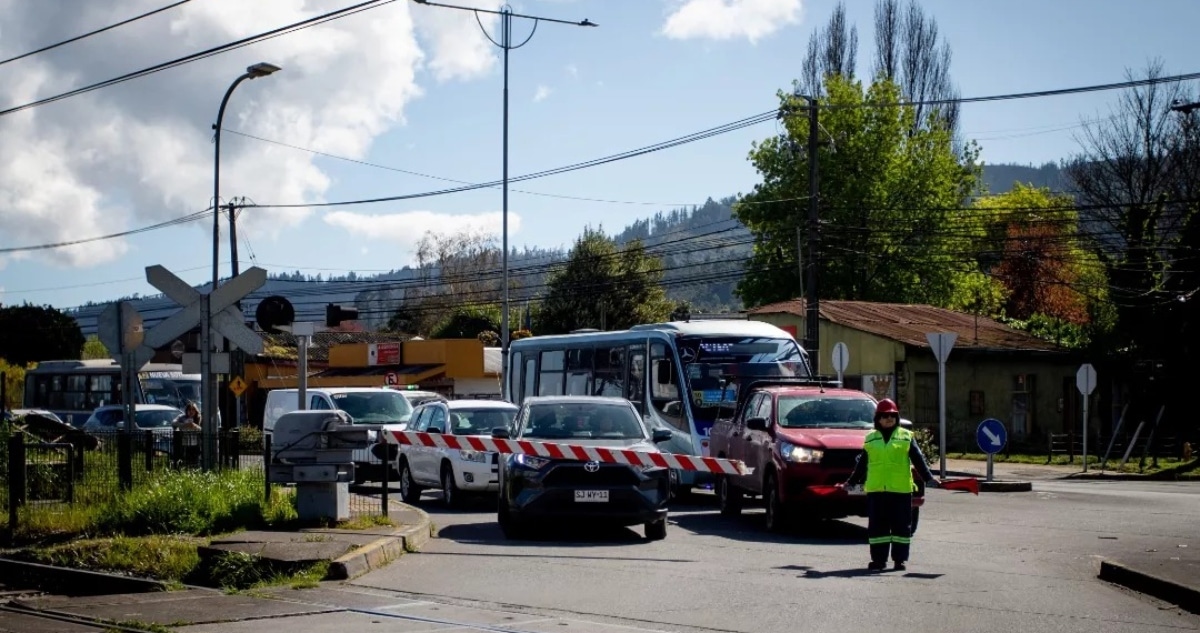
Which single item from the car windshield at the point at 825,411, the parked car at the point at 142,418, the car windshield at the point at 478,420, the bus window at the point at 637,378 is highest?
the bus window at the point at 637,378

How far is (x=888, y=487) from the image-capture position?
13.3m

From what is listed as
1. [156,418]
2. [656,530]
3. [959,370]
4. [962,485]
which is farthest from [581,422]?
[959,370]

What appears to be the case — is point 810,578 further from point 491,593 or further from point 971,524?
point 971,524

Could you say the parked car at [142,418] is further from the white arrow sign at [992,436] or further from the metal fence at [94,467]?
the white arrow sign at [992,436]

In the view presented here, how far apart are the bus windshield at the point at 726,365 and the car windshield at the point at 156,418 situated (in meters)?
16.4

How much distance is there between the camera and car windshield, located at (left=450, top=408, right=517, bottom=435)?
2216cm

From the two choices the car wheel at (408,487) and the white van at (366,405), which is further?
the white van at (366,405)

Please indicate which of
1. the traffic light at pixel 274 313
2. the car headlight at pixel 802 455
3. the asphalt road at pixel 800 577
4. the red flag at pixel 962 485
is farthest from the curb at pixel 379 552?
the traffic light at pixel 274 313

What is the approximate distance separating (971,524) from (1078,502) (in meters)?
5.53

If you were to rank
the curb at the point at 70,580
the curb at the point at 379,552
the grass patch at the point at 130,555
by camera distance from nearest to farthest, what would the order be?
1. the curb at the point at 379,552
2. the curb at the point at 70,580
3. the grass patch at the point at 130,555

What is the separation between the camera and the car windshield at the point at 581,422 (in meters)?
17.0

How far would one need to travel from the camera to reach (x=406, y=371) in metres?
61.2

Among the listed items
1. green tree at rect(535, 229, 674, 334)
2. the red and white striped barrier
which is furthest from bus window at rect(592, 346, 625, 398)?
green tree at rect(535, 229, 674, 334)

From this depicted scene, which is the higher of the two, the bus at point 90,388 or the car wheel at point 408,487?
the bus at point 90,388
